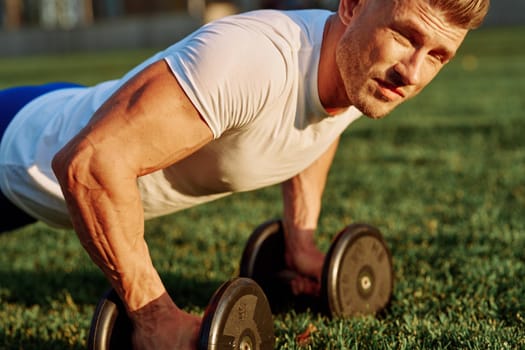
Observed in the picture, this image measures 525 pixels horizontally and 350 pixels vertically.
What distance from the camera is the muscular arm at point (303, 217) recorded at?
3.41 m

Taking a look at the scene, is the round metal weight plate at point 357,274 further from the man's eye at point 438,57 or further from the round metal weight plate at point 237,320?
the man's eye at point 438,57

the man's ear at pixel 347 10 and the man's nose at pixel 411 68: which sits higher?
the man's ear at pixel 347 10

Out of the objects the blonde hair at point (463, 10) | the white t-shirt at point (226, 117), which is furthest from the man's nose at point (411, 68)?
the white t-shirt at point (226, 117)

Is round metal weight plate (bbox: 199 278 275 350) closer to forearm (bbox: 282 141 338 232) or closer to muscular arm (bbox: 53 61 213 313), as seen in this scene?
muscular arm (bbox: 53 61 213 313)

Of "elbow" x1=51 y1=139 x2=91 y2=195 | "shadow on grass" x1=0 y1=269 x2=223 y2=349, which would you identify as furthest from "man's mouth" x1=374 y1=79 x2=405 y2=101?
"shadow on grass" x1=0 y1=269 x2=223 y2=349

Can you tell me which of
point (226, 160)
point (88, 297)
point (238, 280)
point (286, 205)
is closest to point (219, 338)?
point (238, 280)

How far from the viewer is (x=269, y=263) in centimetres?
343

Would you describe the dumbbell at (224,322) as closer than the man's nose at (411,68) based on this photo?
Yes

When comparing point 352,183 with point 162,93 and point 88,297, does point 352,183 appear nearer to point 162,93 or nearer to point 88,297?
point 88,297

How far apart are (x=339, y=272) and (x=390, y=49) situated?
944mm

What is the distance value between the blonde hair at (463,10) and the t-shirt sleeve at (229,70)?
49 cm

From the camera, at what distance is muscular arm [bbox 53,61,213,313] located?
7.27 ft

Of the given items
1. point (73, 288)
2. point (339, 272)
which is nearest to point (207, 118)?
point (339, 272)

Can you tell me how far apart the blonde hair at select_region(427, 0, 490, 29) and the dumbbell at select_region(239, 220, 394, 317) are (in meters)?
0.98
